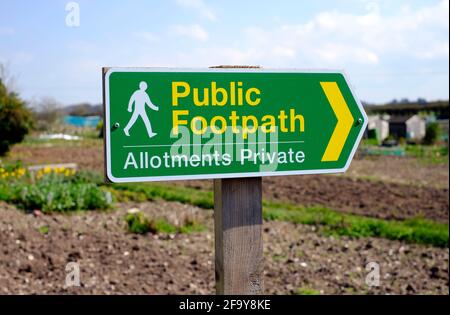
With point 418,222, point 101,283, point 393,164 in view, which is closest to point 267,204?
point 418,222

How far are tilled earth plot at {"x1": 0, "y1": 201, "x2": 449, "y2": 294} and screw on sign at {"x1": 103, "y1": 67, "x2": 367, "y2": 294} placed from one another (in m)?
3.16

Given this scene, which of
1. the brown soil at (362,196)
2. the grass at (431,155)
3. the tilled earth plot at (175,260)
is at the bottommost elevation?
the tilled earth plot at (175,260)

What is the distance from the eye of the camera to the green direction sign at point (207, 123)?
1610 mm

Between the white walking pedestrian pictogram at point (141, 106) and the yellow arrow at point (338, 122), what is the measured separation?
1.99 feet

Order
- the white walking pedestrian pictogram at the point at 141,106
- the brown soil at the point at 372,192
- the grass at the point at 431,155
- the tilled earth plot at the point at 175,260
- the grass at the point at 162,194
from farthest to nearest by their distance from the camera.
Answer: the grass at the point at 431,155 → the brown soil at the point at 372,192 → the grass at the point at 162,194 → the tilled earth plot at the point at 175,260 → the white walking pedestrian pictogram at the point at 141,106

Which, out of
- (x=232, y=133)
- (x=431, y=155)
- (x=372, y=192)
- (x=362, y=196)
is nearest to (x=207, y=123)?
(x=232, y=133)

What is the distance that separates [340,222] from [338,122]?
6097mm

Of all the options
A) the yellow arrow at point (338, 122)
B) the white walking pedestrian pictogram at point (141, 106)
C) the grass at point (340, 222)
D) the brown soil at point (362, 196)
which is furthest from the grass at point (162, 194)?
the white walking pedestrian pictogram at point (141, 106)

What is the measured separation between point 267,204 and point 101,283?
5206 millimetres

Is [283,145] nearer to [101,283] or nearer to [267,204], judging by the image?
[101,283]

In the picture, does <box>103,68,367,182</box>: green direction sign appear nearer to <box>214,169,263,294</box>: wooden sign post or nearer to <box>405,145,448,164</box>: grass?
<box>214,169,263,294</box>: wooden sign post

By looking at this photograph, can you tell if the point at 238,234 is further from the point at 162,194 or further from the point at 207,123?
the point at 162,194

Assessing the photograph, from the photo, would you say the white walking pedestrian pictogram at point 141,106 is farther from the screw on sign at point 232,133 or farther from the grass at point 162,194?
the grass at point 162,194

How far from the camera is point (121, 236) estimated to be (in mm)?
6613
